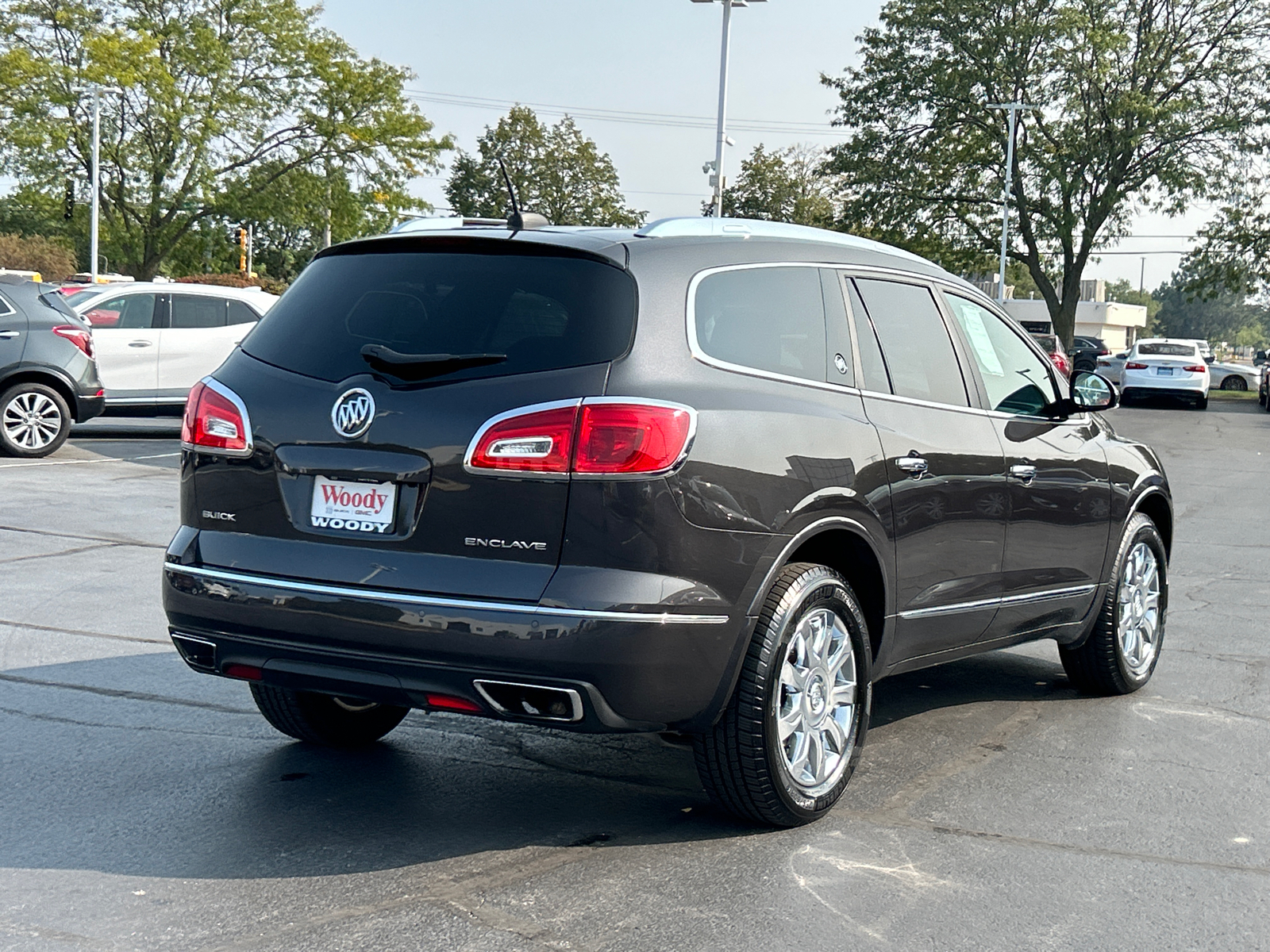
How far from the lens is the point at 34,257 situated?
148ft

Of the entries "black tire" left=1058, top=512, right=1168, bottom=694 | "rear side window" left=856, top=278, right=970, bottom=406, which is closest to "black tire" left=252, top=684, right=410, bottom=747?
"rear side window" left=856, top=278, right=970, bottom=406

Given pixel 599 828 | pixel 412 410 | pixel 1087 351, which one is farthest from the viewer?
pixel 1087 351

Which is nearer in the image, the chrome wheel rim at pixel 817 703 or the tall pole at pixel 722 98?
the chrome wheel rim at pixel 817 703

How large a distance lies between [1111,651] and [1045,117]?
40430 millimetres

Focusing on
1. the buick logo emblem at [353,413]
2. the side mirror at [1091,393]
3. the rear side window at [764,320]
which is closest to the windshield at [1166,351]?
the side mirror at [1091,393]

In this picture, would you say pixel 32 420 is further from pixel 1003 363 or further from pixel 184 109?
pixel 184 109

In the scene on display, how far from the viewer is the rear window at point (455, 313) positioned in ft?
13.1

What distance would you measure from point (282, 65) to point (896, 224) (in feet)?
61.4

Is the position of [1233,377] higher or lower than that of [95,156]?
lower

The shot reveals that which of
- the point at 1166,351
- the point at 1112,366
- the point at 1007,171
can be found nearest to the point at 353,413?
the point at 1166,351

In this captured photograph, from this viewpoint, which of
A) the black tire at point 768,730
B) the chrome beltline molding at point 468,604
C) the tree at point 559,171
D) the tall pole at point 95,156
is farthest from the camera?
the tree at point 559,171

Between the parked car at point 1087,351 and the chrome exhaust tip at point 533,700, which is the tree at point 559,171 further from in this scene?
the chrome exhaust tip at point 533,700

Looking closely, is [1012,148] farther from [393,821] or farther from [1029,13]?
[393,821]

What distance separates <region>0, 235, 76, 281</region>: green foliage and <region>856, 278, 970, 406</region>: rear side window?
43.2m
